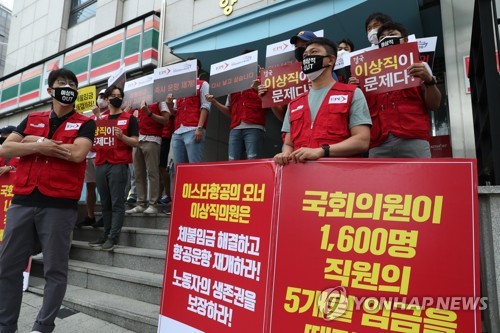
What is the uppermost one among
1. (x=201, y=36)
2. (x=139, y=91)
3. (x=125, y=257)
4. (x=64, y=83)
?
(x=201, y=36)

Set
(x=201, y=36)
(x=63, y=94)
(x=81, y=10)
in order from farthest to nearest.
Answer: (x=81, y=10) < (x=201, y=36) < (x=63, y=94)

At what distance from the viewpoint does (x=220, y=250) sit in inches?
83.5

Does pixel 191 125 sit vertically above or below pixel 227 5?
below

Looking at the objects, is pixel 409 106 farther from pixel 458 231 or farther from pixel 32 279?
pixel 32 279

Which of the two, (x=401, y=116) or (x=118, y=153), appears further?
(x=118, y=153)

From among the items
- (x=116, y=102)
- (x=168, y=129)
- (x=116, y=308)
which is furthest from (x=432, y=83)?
(x=168, y=129)

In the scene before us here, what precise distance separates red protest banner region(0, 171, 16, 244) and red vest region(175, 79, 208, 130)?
7.13 ft

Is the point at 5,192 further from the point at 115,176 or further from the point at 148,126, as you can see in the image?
the point at 148,126

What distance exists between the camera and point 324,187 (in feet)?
6.00

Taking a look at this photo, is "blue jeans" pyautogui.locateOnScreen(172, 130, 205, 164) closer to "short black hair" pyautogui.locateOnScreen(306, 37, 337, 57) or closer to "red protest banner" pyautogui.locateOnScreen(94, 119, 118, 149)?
"red protest banner" pyautogui.locateOnScreen(94, 119, 118, 149)

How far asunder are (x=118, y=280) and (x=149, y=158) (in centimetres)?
176

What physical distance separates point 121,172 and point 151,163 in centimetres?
74

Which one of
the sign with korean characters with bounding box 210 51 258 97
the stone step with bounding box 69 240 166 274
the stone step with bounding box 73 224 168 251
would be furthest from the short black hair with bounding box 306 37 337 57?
the stone step with bounding box 73 224 168 251

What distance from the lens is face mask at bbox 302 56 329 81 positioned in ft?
7.39
